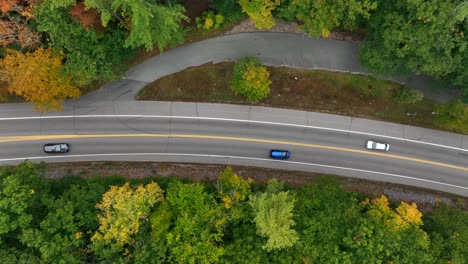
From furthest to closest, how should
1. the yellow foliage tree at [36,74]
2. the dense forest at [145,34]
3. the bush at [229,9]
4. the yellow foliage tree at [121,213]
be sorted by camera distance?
the bush at [229,9], the yellow foliage tree at [36,74], the dense forest at [145,34], the yellow foliage tree at [121,213]

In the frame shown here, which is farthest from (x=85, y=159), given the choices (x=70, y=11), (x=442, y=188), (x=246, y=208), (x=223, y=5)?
(x=442, y=188)

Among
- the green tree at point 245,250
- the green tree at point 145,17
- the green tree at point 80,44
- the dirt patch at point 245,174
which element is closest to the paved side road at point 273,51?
the green tree at point 80,44

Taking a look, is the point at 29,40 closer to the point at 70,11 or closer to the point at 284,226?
the point at 70,11

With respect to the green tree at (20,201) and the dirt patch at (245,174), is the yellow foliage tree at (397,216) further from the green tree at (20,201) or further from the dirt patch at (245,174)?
the green tree at (20,201)

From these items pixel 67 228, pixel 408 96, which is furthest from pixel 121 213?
pixel 408 96

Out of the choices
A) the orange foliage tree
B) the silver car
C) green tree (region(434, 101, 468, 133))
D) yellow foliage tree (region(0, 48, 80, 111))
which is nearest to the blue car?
green tree (region(434, 101, 468, 133))

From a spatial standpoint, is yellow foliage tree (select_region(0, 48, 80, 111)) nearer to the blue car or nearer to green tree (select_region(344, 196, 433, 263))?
the blue car
